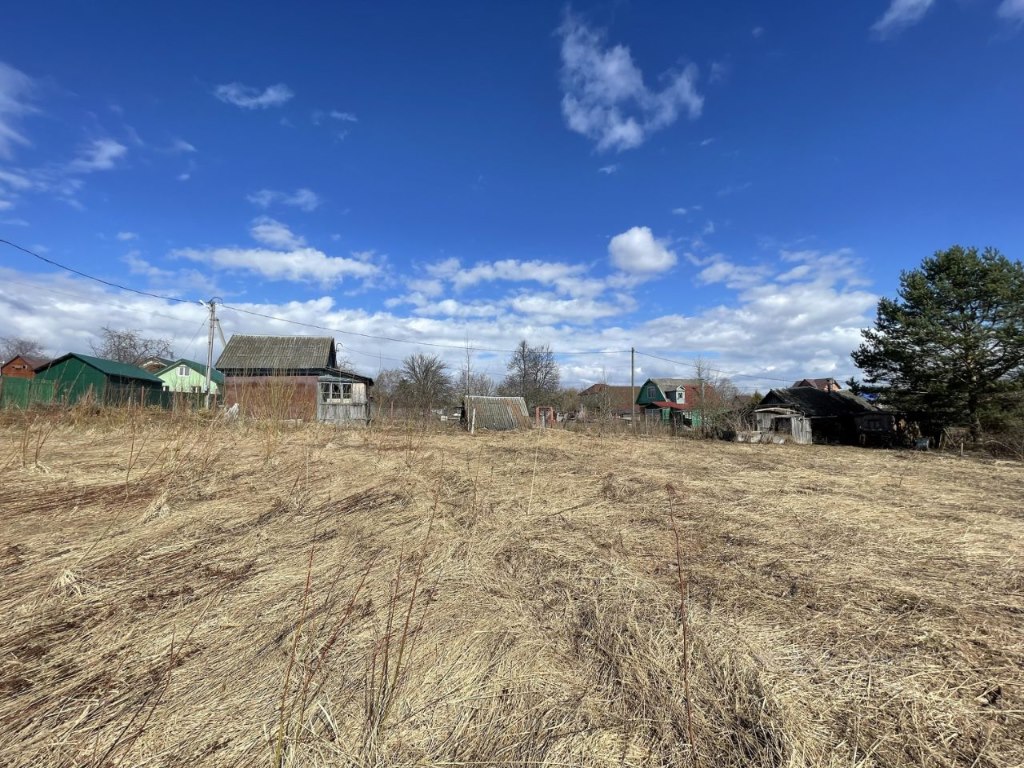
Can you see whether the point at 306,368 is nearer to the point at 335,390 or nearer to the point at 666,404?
the point at 335,390

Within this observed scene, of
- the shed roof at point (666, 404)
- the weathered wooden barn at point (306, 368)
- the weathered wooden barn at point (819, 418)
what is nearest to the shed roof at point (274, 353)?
the weathered wooden barn at point (306, 368)

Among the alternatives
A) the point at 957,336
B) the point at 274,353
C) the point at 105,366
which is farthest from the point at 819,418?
the point at 105,366

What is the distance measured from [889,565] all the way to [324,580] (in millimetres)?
4469

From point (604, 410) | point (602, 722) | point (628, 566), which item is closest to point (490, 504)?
point (628, 566)

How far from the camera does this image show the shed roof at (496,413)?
23.2m

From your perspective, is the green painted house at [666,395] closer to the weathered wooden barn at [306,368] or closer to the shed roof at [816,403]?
the shed roof at [816,403]

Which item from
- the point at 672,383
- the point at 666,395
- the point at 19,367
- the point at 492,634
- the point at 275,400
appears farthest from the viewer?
the point at 672,383

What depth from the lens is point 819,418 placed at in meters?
25.9

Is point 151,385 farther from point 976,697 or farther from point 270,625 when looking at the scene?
point 976,697

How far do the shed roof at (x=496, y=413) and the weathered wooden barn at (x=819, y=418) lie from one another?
1282 cm

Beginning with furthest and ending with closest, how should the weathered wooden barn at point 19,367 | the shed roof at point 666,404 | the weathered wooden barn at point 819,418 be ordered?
the shed roof at point 666,404 → the weathered wooden barn at point 19,367 → the weathered wooden barn at point 819,418

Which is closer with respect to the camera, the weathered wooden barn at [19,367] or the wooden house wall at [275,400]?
the wooden house wall at [275,400]

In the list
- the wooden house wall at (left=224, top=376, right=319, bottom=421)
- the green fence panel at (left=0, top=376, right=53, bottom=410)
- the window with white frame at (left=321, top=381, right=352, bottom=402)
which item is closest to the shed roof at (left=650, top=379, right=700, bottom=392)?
the window with white frame at (left=321, top=381, right=352, bottom=402)

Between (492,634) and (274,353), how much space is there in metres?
30.1
